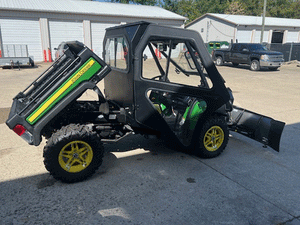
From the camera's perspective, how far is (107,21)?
25.0 m

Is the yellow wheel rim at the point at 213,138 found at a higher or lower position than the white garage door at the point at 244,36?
lower

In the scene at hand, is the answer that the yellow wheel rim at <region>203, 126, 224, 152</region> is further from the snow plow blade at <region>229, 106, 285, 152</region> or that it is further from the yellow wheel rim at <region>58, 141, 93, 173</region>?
the yellow wheel rim at <region>58, 141, 93, 173</region>

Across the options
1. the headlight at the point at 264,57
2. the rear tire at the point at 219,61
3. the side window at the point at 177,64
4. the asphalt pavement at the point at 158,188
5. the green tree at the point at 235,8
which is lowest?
the asphalt pavement at the point at 158,188

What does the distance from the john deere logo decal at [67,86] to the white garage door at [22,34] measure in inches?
834

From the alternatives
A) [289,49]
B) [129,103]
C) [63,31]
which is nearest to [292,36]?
[289,49]

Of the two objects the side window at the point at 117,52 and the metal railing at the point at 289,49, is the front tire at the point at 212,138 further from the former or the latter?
the metal railing at the point at 289,49

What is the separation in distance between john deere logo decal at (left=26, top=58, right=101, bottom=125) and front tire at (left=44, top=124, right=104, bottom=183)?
36 centimetres

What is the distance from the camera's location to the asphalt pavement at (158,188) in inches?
120

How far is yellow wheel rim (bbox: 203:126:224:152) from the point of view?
4.49m

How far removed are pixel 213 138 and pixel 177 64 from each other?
1383mm

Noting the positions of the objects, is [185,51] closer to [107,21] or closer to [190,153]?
[190,153]

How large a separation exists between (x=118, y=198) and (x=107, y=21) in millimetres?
23940

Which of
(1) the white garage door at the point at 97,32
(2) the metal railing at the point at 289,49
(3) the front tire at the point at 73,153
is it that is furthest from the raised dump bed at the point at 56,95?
(2) the metal railing at the point at 289,49

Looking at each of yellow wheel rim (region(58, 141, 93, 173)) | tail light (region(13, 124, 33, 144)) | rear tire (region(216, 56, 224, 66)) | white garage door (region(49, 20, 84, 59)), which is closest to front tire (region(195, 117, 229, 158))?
yellow wheel rim (region(58, 141, 93, 173))
